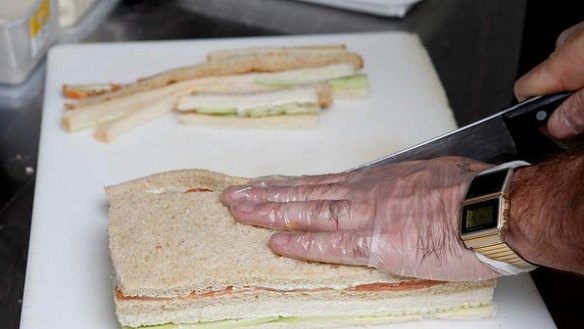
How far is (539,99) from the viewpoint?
2477 millimetres

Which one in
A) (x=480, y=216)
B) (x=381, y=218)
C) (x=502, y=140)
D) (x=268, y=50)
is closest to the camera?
(x=480, y=216)

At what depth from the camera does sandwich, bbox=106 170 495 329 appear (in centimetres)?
220

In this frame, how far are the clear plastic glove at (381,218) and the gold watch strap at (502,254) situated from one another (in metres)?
0.04

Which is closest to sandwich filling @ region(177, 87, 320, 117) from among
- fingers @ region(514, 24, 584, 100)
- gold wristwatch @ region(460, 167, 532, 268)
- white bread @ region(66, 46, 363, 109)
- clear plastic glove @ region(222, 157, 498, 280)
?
white bread @ region(66, 46, 363, 109)

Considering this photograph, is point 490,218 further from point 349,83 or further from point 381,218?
point 349,83

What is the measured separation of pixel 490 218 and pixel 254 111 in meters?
1.02

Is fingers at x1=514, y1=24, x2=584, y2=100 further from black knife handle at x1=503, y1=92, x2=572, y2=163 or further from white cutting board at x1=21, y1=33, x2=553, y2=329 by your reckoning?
white cutting board at x1=21, y1=33, x2=553, y2=329

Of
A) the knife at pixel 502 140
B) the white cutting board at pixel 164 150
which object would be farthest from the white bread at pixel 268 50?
the knife at pixel 502 140

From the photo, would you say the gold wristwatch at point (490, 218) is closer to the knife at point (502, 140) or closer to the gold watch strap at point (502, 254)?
the gold watch strap at point (502, 254)

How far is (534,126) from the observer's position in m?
2.52

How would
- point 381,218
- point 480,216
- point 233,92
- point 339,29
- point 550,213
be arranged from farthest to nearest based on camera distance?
point 339,29, point 233,92, point 381,218, point 480,216, point 550,213

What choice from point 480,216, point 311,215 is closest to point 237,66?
point 311,215

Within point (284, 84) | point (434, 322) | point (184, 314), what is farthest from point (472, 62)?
point (184, 314)

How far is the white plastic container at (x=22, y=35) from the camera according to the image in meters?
3.12
